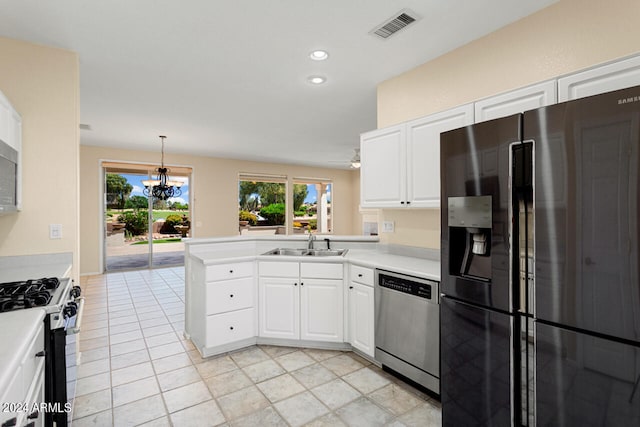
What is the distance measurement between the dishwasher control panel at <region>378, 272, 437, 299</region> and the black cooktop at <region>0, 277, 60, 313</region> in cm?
210

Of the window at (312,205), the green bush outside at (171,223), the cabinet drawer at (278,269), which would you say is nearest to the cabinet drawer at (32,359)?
the cabinet drawer at (278,269)

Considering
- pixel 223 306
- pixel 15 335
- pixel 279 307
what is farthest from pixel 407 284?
pixel 15 335

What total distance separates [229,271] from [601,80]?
9.57ft

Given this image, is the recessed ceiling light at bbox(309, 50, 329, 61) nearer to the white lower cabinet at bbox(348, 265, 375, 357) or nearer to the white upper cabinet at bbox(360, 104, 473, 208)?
the white upper cabinet at bbox(360, 104, 473, 208)

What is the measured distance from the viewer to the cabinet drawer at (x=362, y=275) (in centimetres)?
270

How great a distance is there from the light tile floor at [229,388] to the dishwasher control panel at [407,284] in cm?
74

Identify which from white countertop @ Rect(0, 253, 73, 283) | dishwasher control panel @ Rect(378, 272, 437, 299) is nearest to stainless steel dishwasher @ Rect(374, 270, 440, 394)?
dishwasher control panel @ Rect(378, 272, 437, 299)

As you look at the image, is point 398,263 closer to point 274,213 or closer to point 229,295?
point 229,295

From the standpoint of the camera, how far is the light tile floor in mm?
2078

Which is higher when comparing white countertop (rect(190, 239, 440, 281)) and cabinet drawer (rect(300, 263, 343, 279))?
white countertop (rect(190, 239, 440, 281))

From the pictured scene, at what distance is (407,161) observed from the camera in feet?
8.92

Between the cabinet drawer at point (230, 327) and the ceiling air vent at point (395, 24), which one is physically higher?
the ceiling air vent at point (395, 24)

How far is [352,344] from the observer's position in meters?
2.92

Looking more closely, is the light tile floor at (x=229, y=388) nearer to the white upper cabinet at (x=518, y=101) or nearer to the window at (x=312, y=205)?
the white upper cabinet at (x=518, y=101)
